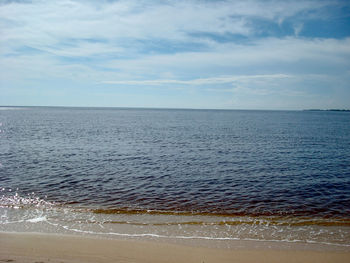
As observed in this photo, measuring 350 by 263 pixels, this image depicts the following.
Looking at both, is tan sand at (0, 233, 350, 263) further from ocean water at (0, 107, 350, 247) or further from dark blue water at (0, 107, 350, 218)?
dark blue water at (0, 107, 350, 218)

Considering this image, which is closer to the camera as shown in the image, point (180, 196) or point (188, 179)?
point (180, 196)

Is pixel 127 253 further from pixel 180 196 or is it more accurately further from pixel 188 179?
pixel 188 179

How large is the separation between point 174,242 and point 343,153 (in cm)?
3635

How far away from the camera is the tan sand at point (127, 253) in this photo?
9.70m

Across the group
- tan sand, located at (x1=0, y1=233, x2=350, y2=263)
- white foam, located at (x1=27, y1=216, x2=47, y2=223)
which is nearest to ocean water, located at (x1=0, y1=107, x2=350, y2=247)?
white foam, located at (x1=27, y1=216, x2=47, y2=223)

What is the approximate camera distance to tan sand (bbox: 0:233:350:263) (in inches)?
382

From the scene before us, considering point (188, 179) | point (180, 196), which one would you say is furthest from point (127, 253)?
point (188, 179)

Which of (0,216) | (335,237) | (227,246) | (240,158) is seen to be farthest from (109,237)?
(240,158)

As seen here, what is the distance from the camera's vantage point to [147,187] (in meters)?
20.5

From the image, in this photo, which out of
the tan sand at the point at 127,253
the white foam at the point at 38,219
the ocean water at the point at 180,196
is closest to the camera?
the tan sand at the point at 127,253

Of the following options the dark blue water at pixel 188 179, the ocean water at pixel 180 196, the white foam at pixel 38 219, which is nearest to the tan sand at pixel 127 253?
the ocean water at pixel 180 196

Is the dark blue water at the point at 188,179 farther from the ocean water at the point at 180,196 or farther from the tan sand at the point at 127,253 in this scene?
the tan sand at the point at 127,253

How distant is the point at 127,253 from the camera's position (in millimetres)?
10156

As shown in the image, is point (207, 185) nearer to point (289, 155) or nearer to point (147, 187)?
point (147, 187)
